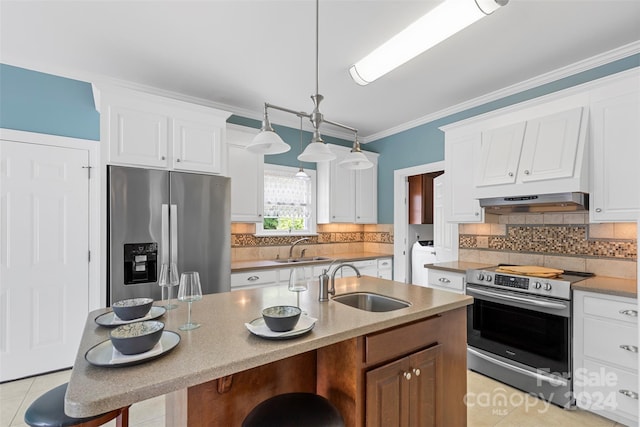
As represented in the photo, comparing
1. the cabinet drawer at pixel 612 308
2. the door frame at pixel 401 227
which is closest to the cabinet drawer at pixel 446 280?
the cabinet drawer at pixel 612 308

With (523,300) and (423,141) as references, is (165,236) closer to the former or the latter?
(523,300)

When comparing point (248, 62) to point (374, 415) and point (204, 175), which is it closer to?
point (204, 175)

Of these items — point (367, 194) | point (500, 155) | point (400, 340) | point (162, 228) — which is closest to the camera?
point (400, 340)

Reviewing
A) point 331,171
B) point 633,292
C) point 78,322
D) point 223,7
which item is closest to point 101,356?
point 223,7

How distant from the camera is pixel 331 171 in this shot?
4.39 meters

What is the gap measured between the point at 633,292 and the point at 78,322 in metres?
4.40

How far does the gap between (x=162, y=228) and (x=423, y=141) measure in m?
3.26

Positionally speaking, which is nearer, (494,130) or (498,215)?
(494,130)

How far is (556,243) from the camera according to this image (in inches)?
115

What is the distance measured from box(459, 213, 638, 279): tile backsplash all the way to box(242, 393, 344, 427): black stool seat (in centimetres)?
264

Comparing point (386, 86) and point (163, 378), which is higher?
point (386, 86)

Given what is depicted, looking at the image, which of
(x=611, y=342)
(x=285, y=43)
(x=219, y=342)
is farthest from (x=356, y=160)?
(x=611, y=342)

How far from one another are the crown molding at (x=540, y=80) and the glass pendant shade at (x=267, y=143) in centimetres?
265

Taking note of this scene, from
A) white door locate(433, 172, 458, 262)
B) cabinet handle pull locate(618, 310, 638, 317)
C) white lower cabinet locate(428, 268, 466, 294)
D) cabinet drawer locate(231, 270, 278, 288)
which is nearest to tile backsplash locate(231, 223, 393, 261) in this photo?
cabinet drawer locate(231, 270, 278, 288)
